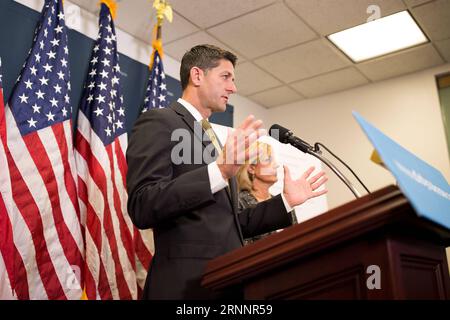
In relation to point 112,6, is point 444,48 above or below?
above

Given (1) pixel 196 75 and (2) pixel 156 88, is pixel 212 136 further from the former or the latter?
(2) pixel 156 88

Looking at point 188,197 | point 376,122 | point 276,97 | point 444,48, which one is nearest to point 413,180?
point 188,197

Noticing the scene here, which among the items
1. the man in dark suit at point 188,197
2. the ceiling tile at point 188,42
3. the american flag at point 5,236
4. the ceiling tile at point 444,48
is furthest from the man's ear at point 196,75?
the ceiling tile at point 444,48

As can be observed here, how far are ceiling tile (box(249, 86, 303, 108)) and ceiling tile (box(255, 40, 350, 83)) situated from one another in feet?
1.10

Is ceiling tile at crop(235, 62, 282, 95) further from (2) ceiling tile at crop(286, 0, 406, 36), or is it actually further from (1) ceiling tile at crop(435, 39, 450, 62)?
(1) ceiling tile at crop(435, 39, 450, 62)

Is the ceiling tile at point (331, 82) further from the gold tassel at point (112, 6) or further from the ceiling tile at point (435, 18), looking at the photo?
the gold tassel at point (112, 6)

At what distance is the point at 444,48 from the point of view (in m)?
3.81

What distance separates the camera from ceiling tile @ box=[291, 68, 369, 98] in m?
4.24

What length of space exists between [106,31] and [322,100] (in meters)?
2.77

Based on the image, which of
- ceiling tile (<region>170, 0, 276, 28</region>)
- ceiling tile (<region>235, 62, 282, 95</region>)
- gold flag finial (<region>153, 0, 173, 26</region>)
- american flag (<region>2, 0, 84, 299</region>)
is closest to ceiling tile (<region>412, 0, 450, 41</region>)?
ceiling tile (<region>170, 0, 276, 28</region>)

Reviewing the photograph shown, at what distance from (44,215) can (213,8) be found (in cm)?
193

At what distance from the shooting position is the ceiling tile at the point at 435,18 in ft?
10.3

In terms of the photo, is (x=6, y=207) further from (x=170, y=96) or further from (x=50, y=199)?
(x=170, y=96)

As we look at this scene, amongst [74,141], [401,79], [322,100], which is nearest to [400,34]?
[401,79]
